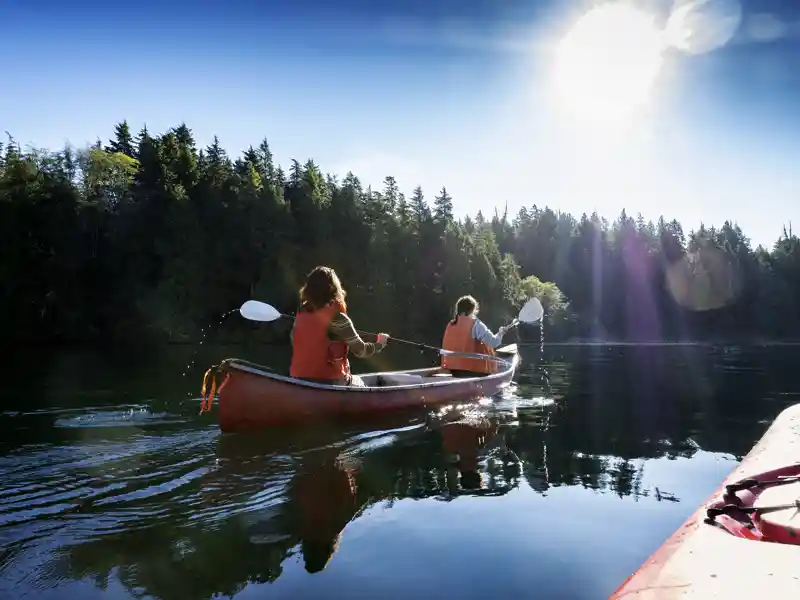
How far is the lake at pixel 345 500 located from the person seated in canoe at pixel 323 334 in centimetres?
81

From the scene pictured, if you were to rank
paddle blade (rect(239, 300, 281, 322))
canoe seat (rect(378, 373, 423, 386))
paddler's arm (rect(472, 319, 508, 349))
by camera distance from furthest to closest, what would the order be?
paddler's arm (rect(472, 319, 508, 349))
canoe seat (rect(378, 373, 423, 386))
paddle blade (rect(239, 300, 281, 322))

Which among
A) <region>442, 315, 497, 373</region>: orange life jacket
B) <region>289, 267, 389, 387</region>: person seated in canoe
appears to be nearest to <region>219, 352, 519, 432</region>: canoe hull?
<region>289, 267, 389, 387</region>: person seated in canoe

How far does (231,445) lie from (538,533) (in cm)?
375

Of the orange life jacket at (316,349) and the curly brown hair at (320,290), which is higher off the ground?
the curly brown hair at (320,290)

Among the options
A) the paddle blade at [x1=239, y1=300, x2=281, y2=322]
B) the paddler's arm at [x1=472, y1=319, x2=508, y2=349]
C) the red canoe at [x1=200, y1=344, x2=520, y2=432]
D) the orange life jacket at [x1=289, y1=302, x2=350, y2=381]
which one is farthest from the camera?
the paddler's arm at [x1=472, y1=319, x2=508, y2=349]

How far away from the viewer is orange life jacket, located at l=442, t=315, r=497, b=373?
37.6 feet

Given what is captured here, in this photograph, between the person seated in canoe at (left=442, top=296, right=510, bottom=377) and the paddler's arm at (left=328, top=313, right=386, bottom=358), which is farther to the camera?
the person seated in canoe at (left=442, top=296, right=510, bottom=377)

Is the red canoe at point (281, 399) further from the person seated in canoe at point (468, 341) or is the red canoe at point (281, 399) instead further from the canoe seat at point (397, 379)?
the person seated in canoe at point (468, 341)

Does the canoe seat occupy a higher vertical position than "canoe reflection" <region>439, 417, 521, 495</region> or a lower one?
higher

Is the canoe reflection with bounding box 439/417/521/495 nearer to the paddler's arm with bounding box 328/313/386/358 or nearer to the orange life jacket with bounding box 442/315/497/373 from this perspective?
the paddler's arm with bounding box 328/313/386/358

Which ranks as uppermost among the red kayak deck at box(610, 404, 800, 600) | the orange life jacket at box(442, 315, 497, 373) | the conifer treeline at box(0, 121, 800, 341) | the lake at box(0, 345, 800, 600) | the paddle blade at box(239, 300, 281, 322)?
the conifer treeline at box(0, 121, 800, 341)

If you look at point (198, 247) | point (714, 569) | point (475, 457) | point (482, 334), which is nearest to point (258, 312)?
point (475, 457)

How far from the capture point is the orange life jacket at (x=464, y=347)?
37.6 ft

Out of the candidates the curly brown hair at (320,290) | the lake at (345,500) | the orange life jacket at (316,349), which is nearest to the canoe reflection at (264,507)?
the lake at (345,500)
